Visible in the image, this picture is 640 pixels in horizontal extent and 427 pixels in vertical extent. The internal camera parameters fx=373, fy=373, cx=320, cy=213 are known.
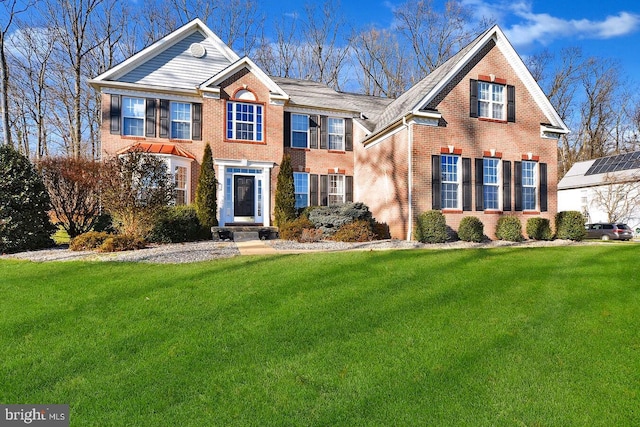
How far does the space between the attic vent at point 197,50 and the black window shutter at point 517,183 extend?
47.0 feet

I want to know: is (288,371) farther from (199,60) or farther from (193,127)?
(199,60)

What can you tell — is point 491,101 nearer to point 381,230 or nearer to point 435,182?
point 435,182

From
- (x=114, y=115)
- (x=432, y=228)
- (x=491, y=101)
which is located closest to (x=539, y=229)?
(x=432, y=228)

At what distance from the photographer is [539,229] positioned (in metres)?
14.6

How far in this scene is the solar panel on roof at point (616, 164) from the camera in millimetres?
27595

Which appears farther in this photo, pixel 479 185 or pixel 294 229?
pixel 479 185

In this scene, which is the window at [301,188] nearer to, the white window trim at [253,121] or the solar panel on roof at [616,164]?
the white window trim at [253,121]

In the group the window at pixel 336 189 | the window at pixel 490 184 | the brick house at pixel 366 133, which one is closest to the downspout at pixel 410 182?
the brick house at pixel 366 133

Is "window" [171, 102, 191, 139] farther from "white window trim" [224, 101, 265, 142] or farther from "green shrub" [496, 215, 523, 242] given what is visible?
"green shrub" [496, 215, 523, 242]

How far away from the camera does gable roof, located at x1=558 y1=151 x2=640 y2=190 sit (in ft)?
88.7

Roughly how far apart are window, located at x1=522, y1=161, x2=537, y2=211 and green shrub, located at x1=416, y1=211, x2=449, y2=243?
4.75 meters

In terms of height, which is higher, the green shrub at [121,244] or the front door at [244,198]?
the front door at [244,198]
